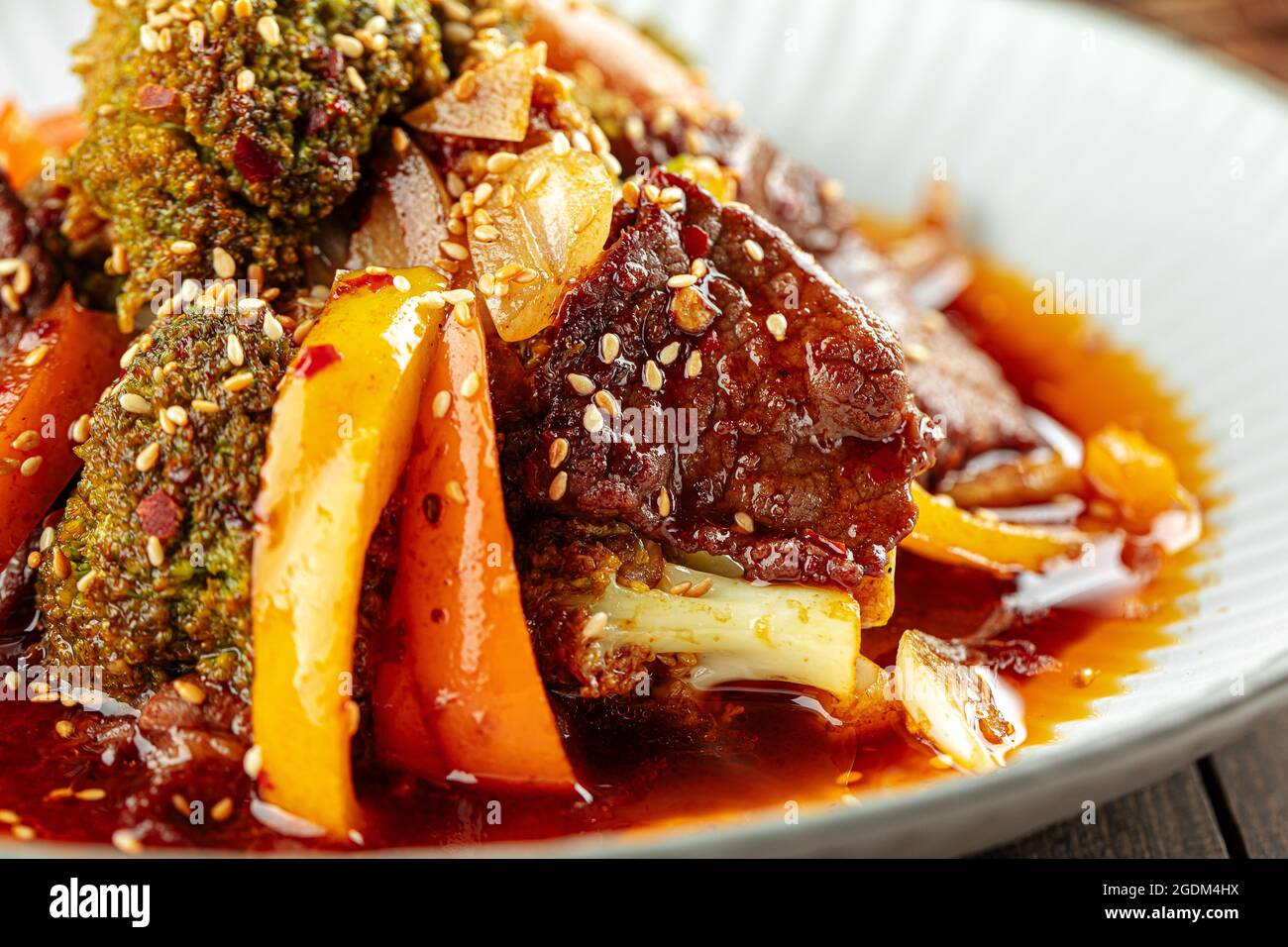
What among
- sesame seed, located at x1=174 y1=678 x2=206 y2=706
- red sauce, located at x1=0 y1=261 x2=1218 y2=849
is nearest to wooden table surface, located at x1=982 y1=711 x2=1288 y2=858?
red sauce, located at x1=0 y1=261 x2=1218 y2=849

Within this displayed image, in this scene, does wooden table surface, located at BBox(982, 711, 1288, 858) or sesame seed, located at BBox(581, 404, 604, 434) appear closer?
sesame seed, located at BBox(581, 404, 604, 434)

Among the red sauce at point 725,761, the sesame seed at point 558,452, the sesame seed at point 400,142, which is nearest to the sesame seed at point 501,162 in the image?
the sesame seed at point 400,142

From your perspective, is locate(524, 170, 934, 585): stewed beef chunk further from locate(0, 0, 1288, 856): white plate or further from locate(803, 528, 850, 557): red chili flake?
locate(0, 0, 1288, 856): white plate

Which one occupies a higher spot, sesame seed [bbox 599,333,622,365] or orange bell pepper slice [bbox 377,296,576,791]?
sesame seed [bbox 599,333,622,365]

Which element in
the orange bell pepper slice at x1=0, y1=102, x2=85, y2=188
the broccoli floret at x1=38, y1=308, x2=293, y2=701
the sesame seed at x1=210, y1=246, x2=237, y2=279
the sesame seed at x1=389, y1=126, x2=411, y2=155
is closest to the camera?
the broccoli floret at x1=38, y1=308, x2=293, y2=701

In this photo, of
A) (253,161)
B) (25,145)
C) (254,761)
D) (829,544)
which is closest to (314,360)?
(253,161)

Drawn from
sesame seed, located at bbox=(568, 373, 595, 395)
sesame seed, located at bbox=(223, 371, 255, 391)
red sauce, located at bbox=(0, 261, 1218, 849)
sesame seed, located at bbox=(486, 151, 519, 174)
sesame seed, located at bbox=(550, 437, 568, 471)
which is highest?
sesame seed, located at bbox=(486, 151, 519, 174)
